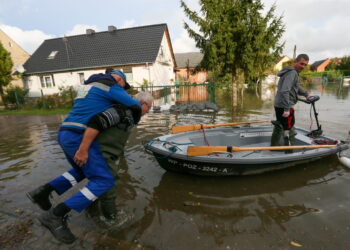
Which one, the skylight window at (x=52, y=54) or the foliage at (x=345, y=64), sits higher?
the skylight window at (x=52, y=54)

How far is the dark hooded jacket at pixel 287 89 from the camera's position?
12.9 feet

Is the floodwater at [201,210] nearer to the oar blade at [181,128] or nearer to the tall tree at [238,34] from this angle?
the oar blade at [181,128]

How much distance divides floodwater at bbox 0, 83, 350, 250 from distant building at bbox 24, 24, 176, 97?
15.7 m

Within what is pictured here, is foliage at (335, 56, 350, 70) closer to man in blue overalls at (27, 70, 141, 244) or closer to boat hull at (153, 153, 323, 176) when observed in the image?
boat hull at (153, 153, 323, 176)

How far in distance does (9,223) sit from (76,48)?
2310 centimetres

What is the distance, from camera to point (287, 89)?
394cm

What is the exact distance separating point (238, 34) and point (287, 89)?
5.47 metres

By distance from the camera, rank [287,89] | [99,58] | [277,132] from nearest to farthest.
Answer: [287,89]
[277,132]
[99,58]

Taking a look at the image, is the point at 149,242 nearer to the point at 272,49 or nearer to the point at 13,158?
the point at 13,158

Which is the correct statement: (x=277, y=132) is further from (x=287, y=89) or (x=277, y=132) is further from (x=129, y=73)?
(x=129, y=73)

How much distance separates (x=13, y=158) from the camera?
17.5ft

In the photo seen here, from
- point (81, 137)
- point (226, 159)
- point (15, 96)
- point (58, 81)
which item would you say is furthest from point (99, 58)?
point (81, 137)

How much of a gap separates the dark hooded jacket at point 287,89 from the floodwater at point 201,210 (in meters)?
1.33

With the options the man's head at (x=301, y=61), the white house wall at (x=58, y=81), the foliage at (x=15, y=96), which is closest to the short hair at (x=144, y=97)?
the man's head at (x=301, y=61)
